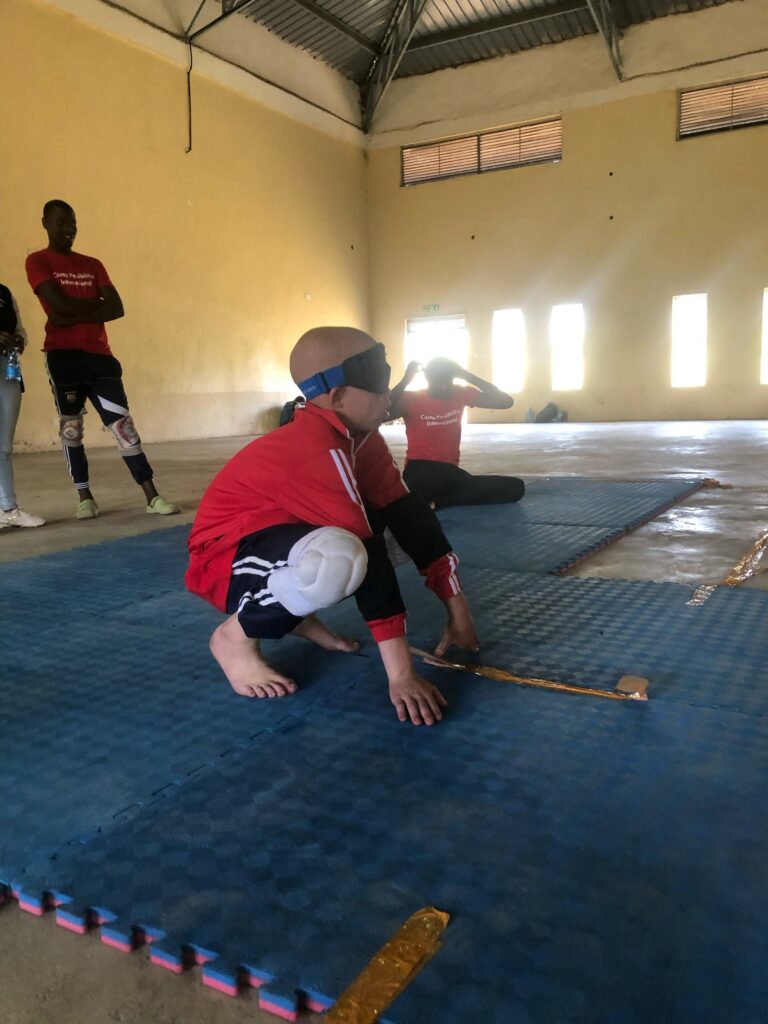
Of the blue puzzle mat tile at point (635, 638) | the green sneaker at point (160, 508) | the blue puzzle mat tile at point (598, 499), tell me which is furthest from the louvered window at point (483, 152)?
the blue puzzle mat tile at point (635, 638)

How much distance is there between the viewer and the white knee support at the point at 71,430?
396cm

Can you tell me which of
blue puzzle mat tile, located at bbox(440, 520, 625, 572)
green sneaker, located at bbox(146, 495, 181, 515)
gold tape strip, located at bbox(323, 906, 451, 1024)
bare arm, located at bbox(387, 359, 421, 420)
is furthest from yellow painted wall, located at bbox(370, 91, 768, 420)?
gold tape strip, located at bbox(323, 906, 451, 1024)

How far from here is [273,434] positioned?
155cm

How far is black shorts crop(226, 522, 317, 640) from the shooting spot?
58.0 inches

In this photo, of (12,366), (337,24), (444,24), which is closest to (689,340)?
(444,24)

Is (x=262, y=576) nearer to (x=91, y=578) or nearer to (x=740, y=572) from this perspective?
(x=91, y=578)

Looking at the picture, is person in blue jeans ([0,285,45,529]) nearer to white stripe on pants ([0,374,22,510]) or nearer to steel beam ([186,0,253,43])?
white stripe on pants ([0,374,22,510])

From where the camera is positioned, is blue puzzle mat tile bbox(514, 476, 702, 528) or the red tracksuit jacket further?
blue puzzle mat tile bbox(514, 476, 702, 528)

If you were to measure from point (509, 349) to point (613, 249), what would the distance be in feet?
7.76

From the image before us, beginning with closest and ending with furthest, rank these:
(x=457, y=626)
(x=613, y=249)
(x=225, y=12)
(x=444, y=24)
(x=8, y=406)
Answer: (x=457, y=626) → (x=8, y=406) → (x=225, y=12) → (x=444, y=24) → (x=613, y=249)

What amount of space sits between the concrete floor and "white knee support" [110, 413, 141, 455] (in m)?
0.34

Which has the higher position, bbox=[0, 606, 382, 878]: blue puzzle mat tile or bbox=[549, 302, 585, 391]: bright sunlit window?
bbox=[549, 302, 585, 391]: bright sunlit window

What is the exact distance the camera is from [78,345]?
388cm

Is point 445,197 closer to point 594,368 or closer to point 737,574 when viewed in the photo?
point 594,368
